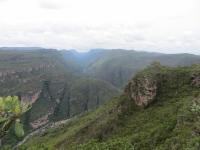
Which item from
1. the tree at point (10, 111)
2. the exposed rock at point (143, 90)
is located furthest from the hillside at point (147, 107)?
the tree at point (10, 111)

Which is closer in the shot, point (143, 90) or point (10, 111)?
point (10, 111)

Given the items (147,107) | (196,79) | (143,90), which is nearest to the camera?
(196,79)

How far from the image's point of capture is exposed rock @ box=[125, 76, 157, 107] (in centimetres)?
12269

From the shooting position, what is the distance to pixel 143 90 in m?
124

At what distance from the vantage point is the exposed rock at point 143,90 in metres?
123

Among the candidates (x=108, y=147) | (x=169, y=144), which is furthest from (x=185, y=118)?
(x=108, y=147)

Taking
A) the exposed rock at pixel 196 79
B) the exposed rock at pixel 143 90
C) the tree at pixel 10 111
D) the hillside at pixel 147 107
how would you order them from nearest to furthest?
1. the tree at pixel 10 111
2. the hillside at pixel 147 107
3. the exposed rock at pixel 196 79
4. the exposed rock at pixel 143 90

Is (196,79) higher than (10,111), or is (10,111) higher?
(10,111)

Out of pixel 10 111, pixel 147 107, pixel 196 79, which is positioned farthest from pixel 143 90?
pixel 10 111

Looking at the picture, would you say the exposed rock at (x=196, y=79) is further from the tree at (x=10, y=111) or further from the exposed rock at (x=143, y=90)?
the tree at (x=10, y=111)

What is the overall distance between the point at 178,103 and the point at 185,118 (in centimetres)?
2268

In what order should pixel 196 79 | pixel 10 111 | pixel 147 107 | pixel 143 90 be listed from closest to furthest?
pixel 10 111
pixel 196 79
pixel 147 107
pixel 143 90

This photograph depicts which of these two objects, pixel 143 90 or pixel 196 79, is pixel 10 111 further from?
pixel 143 90

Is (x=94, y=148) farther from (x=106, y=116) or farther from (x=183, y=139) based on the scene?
(x=106, y=116)
